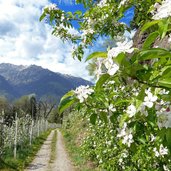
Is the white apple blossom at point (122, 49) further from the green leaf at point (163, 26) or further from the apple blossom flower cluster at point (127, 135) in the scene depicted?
the apple blossom flower cluster at point (127, 135)

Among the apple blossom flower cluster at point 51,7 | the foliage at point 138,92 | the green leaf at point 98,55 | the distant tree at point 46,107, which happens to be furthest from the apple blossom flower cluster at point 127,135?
the distant tree at point 46,107

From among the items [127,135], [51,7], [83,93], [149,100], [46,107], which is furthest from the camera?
[46,107]

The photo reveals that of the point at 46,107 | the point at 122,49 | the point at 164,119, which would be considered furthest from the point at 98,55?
the point at 46,107

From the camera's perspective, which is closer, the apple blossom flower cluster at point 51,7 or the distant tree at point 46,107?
the apple blossom flower cluster at point 51,7

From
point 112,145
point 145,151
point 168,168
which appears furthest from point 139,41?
point 168,168

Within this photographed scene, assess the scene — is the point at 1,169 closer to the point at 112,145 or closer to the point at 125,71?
the point at 112,145

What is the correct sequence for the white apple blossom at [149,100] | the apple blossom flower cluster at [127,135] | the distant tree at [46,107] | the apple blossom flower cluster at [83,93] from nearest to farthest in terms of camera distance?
the white apple blossom at [149,100] → the apple blossom flower cluster at [83,93] → the apple blossom flower cluster at [127,135] → the distant tree at [46,107]

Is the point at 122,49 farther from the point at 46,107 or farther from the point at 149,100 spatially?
the point at 46,107

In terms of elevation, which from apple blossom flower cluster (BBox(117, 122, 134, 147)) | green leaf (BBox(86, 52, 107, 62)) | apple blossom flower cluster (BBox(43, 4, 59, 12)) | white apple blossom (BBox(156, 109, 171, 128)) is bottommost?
apple blossom flower cluster (BBox(117, 122, 134, 147))

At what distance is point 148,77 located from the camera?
1.10 meters

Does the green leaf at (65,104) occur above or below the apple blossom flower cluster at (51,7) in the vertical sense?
below

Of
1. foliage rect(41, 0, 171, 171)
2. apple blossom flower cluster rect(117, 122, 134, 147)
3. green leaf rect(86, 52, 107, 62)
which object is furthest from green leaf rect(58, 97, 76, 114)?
apple blossom flower cluster rect(117, 122, 134, 147)

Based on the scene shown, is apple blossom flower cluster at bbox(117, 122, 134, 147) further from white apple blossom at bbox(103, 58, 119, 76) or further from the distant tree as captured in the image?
the distant tree

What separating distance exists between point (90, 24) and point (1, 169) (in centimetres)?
838
